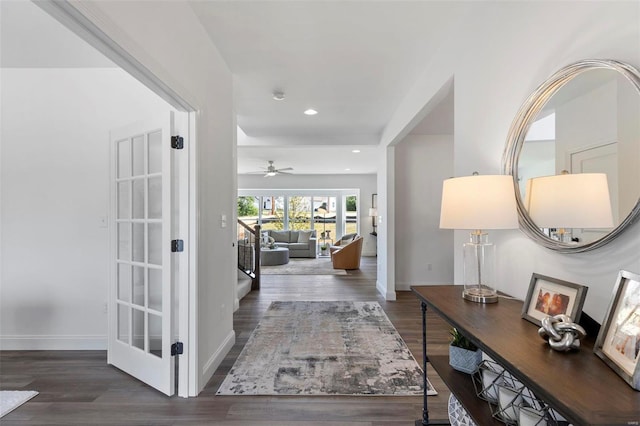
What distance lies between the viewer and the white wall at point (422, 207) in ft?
16.4

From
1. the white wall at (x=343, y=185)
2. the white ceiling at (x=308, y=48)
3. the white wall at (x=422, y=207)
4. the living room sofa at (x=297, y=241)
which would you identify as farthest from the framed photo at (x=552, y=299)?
the white wall at (x=343, y=185)

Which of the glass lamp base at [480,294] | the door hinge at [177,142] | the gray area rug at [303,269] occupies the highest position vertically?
the door hinge at [177,142]

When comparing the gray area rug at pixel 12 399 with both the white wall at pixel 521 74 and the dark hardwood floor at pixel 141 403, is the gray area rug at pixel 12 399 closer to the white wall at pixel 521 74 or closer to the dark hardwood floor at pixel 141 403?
the dark hardwood floor at pixel 141 403

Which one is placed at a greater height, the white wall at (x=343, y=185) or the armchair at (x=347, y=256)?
the white wall at (x=343, y=185)

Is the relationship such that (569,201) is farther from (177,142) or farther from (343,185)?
(343,185)

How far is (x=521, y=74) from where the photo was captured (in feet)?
4.57

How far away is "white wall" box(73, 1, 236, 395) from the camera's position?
1438 millimetres

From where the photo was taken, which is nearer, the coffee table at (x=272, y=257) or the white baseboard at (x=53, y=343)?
the white baseboard at (x=53, y=343)

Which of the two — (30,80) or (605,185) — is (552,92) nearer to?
(605,185)

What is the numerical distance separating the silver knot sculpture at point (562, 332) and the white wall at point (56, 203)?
3.34 m

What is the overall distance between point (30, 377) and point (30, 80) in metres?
2.63

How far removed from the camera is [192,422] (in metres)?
1.85

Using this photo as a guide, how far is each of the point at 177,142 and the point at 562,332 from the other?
7.53 feet

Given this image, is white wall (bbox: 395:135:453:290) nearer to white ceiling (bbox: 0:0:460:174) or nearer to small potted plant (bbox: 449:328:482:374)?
white ceiling (bbox: 0:0:460:174)
